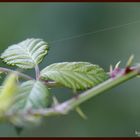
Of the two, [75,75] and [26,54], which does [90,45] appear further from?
[75,75]

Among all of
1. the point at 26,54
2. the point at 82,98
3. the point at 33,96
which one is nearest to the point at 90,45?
the point at 26,54

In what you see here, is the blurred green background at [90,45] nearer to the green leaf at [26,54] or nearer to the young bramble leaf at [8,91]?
the green leaf at [26,54]

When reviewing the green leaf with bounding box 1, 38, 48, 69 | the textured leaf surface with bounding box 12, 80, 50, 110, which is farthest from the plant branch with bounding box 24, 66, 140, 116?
the green leaf with bounding box 1, 38, 48, 69

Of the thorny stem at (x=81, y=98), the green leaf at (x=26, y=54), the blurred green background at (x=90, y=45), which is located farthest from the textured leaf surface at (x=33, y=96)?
the blurred green background at (x=90, y=45)

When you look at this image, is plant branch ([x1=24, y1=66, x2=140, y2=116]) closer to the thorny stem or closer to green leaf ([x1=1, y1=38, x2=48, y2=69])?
the thorny stem

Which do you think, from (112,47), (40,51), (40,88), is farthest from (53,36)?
(40,88)
